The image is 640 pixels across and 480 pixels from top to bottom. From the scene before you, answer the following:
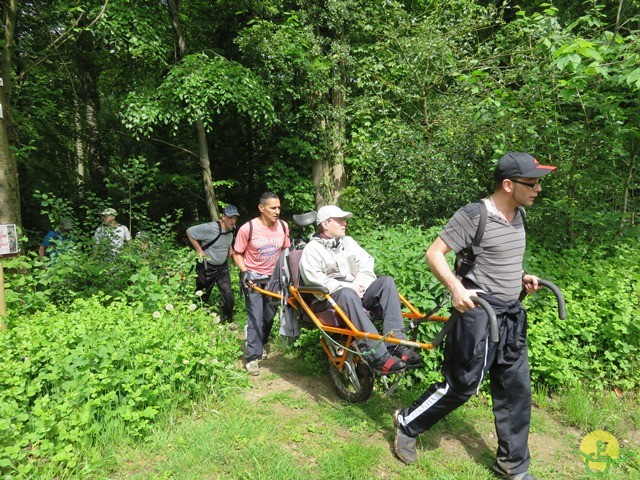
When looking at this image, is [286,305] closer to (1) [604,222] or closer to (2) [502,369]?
(2) [502,369]

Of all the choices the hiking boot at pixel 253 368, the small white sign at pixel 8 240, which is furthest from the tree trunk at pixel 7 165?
the hiking boot at pixel 253 368

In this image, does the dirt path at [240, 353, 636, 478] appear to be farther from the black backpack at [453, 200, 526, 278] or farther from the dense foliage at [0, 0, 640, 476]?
the black backpack at [453, 200, 526, 278]

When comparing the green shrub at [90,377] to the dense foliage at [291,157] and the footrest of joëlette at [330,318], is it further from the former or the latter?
the footrest of joëlette at [330,318]

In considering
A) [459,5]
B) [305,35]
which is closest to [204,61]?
[305,35]

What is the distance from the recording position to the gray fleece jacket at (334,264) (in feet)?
11.4

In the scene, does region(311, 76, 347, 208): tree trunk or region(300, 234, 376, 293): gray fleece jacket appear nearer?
region(300, 234, 376, 293): gray fleece jacket

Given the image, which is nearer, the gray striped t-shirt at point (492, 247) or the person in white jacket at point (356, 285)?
the gray striped t-shirt at point (492, 247)

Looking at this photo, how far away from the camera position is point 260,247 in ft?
15.8

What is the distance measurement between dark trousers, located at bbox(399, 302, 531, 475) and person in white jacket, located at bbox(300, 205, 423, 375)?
0.36m

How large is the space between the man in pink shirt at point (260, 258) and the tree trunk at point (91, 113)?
28.5 feet

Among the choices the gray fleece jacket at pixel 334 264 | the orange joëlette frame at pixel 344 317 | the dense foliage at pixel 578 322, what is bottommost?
the dense foliage at pixel 578 322

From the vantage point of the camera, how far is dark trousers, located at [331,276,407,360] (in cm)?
315

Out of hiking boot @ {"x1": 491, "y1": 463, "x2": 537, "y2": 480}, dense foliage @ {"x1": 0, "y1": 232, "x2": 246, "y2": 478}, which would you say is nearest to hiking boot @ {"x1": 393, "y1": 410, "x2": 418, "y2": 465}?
hiking boot @ {"x1": 491, "y1": 463, "x2": 537, "y2": 480}

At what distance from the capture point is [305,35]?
877cm
